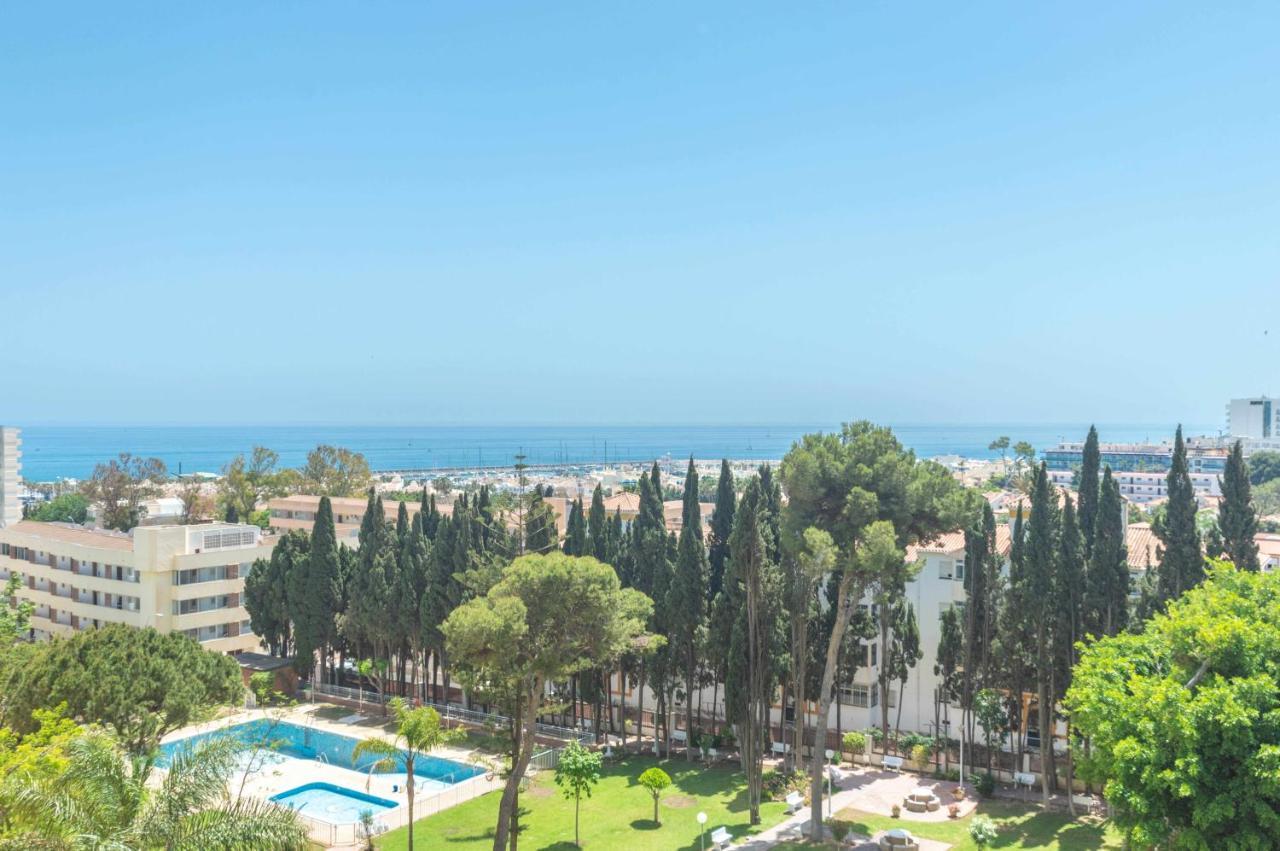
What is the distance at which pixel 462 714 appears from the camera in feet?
116

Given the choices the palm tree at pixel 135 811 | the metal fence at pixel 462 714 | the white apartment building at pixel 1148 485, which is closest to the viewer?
the palm tree at pixel 135 811

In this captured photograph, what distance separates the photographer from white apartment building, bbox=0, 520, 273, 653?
40.6m

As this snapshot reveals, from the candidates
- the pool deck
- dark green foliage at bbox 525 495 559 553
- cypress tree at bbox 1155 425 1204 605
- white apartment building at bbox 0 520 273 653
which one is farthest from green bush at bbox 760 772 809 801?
white apartment building at bbox 0 520 273 653

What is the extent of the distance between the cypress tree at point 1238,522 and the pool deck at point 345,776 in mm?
21977

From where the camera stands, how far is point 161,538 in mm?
40562

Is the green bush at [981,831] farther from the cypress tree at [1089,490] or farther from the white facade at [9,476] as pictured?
the white facade at [9,476]

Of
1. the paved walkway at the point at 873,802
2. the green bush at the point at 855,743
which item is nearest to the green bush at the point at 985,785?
the paved walkway at the point at 873,802

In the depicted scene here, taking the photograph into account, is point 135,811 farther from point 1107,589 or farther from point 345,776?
point 1107,589

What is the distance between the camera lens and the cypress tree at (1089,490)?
2905cm

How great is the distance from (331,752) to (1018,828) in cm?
2258

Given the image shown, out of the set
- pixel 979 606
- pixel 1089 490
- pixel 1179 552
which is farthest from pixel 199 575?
pixel 1179 552

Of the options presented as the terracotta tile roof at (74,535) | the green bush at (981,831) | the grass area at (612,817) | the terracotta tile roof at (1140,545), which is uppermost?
the terracotta tile roof at (1140,545)

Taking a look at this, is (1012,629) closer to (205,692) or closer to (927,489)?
(927,489)

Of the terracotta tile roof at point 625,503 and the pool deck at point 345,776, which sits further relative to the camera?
the terracotta tile roof at point 625,503
